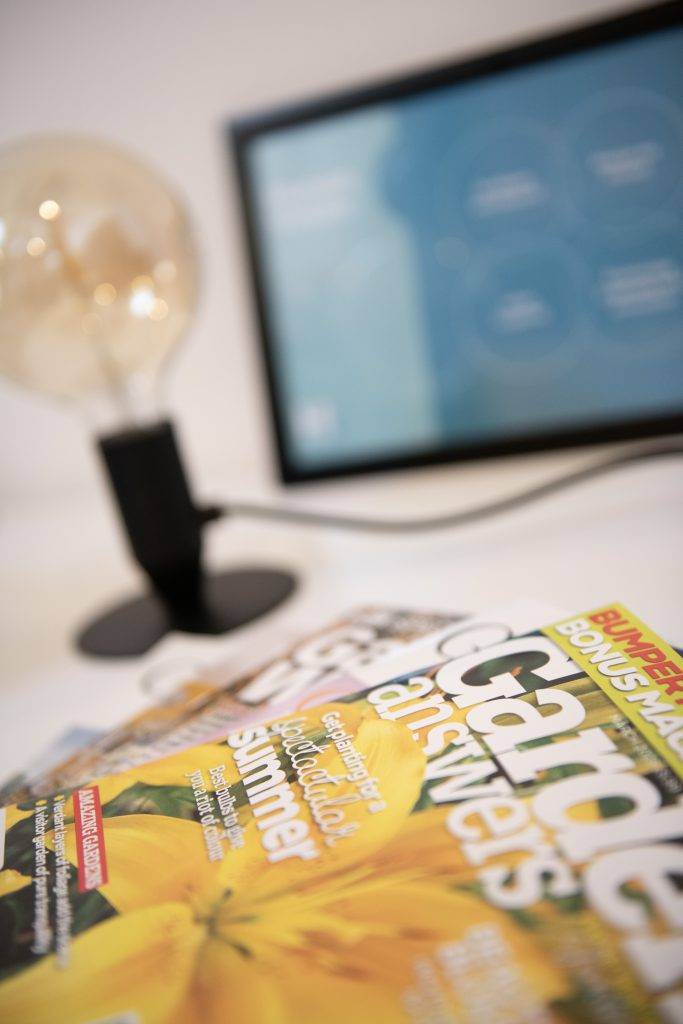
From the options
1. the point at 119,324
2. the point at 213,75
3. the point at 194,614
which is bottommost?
the point at 194,614

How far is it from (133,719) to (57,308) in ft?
0.97

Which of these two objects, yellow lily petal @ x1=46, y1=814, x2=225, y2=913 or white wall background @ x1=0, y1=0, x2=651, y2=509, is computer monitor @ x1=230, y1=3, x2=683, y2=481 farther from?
yellow lily petal @ x1=46, y1=814, x2=225, y2=913

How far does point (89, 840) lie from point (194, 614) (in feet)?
0.97

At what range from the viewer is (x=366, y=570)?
646 millimetres

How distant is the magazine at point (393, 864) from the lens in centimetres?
24

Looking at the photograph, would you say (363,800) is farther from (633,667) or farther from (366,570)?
(366,570)

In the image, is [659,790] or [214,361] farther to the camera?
[214,361]

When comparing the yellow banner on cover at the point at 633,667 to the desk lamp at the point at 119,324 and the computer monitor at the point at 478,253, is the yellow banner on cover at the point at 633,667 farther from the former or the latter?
the computer monitor at the point at 478,253

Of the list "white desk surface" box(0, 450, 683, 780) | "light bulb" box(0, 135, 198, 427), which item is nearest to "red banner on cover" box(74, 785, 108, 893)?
"white desk surface" box(0, 450, 683, 780)

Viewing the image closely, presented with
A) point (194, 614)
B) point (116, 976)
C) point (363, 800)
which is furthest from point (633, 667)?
point (194, 614)

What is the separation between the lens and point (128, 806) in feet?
1.17

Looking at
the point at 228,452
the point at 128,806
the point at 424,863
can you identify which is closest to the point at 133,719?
the point at 128,806

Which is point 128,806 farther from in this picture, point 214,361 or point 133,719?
point 214,361

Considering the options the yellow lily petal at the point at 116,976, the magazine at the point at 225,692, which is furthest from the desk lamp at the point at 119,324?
the yellow lily petal at the point at 116,976
